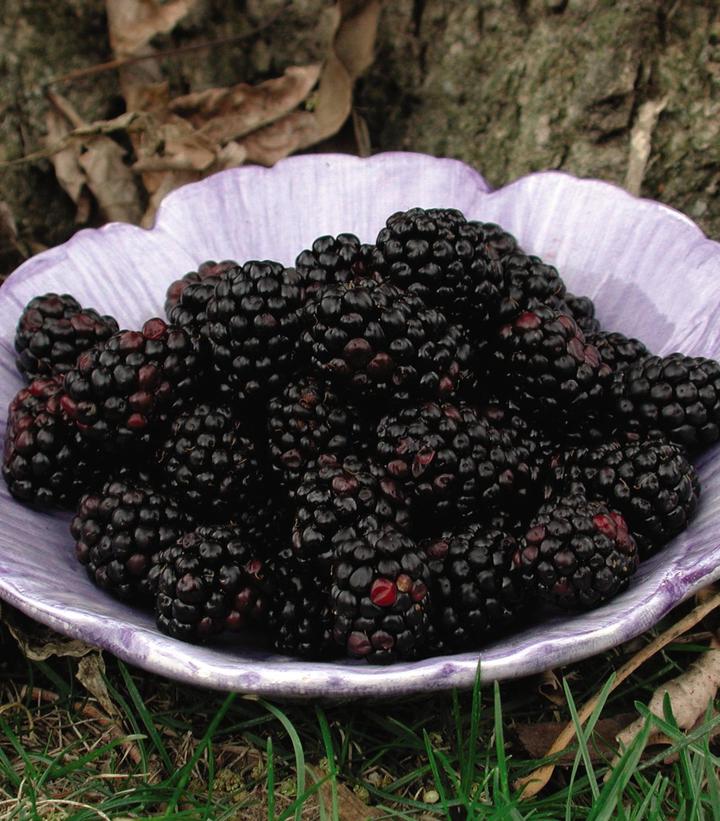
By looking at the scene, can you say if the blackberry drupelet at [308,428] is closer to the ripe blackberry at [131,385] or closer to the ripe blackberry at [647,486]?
the ripe blackberry at [131,385]

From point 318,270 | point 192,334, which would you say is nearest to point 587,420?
point 318,270

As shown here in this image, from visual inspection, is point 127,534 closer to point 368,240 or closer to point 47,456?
point 47,456

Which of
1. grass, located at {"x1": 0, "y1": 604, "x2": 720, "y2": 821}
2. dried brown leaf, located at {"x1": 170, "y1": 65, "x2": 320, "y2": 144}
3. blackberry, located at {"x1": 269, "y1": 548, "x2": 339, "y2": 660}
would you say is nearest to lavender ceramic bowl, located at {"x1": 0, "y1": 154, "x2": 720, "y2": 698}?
blackberry, located at {"x1": 269, "y1": 548, "x2": 339, "y2": 660}

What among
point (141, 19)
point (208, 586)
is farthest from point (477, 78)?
point (208, 586)

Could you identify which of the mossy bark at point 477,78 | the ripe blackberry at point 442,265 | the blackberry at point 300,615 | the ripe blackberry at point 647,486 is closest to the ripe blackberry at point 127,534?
the blackberry at point 300,615

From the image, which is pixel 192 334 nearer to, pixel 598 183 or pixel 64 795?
pixel 64 795
